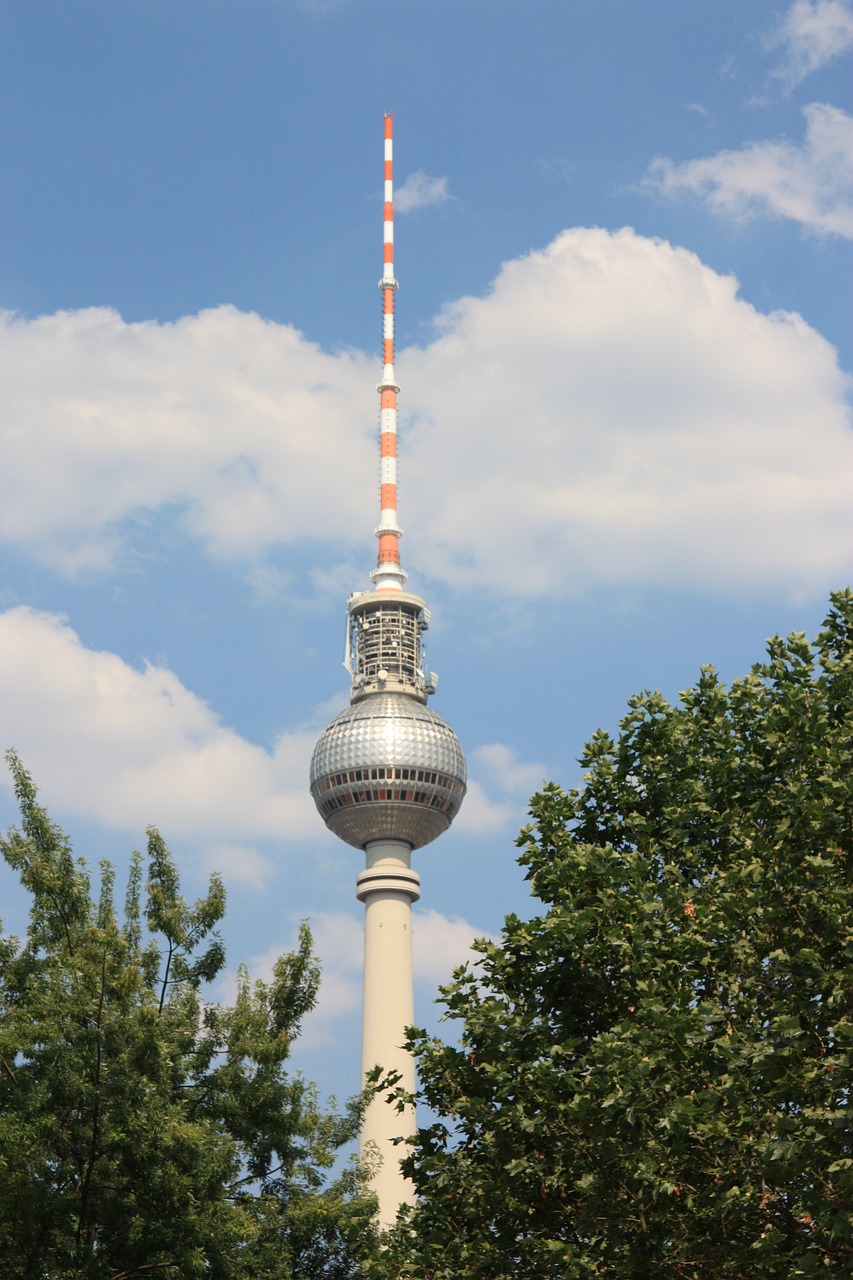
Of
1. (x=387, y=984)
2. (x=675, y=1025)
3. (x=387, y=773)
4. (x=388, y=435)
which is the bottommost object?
(x=675, y=1025)

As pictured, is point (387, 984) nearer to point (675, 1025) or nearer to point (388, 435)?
point (388, 435)

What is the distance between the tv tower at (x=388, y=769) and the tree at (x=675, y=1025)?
101 metres

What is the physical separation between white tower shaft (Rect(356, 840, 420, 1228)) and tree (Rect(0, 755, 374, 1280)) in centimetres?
9108

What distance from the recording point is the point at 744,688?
2994cm

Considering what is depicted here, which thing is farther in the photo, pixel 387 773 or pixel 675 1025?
pixel 387 773

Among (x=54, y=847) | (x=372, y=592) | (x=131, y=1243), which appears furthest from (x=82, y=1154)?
(x=372, y=592)

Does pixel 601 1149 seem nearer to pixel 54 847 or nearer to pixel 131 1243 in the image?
pixel 131 1243

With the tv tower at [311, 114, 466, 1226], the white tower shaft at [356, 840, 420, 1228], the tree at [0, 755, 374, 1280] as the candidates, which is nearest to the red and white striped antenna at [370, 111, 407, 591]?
the tv tower at [311, 114, 466, 1226]

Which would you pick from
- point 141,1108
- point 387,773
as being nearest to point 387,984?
point 387,773

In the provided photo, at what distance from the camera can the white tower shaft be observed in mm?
→ 124062

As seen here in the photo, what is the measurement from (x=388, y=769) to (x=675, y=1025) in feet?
367

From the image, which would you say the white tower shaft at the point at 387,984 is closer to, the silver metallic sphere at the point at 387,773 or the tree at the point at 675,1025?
the silver metallic sphere at the point at 387,773

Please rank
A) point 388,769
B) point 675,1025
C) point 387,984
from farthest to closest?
point 388,769, point 387,984, point 675,1025

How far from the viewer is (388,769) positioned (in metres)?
Answer: 135
